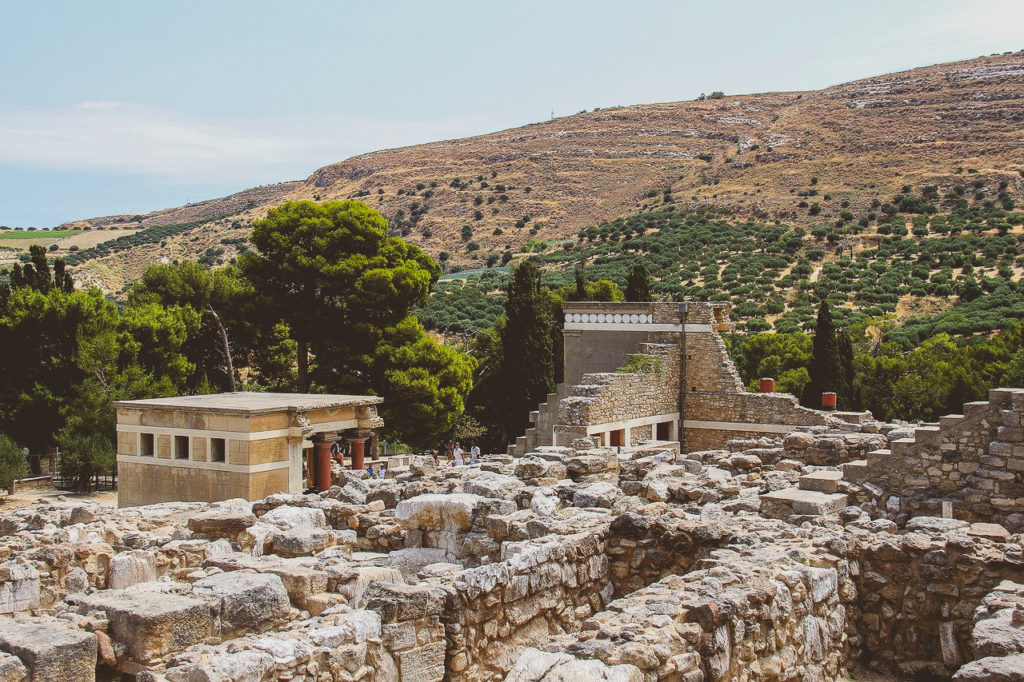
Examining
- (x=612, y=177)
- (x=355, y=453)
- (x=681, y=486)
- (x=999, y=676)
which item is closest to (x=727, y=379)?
(x=355, y=453)

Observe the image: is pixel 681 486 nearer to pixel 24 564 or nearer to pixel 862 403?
pixel 24 564

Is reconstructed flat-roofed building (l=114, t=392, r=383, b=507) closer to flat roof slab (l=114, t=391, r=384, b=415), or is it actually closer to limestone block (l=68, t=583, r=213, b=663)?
flat roof slab (l=114, t=391, r=384, b=415)

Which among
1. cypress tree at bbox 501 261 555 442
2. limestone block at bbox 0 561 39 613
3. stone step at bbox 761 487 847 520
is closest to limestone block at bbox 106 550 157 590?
limestone block at bbox 0 561 39 613

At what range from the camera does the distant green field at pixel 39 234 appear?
107025 millimetres

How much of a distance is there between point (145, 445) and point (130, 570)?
11.1m

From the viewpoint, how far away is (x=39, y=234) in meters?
113

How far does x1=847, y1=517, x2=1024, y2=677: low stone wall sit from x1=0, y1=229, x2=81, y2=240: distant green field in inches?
4446

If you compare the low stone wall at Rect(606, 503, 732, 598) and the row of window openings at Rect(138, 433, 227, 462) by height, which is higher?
the low stone wall at Rect(606, 503, 732, 598)

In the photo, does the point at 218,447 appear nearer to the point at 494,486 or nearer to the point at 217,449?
the point at 217,449

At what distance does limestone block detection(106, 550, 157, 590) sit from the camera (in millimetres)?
7949

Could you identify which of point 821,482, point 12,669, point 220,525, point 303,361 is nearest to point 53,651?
point 12,669

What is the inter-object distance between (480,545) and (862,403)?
24.3 metres

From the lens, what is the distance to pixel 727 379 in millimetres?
20469

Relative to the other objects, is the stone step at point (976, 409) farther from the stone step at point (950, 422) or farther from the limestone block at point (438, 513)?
the limestone block at point (438, 513)
